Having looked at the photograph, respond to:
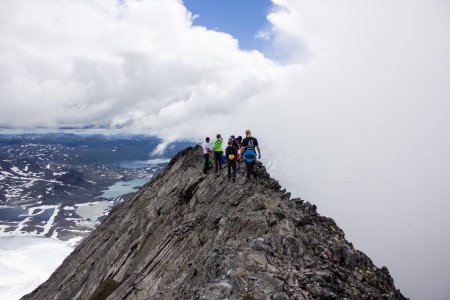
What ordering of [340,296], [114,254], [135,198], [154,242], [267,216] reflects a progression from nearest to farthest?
[340,296]
[267,216]
[154,242]
[114,254]
[135,198]

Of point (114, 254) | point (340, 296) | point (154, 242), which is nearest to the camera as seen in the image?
point (340, 296)

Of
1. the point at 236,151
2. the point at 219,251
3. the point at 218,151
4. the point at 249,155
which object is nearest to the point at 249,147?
the point at 249,155

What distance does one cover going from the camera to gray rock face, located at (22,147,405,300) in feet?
61.0

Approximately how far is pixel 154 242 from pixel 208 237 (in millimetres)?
11847

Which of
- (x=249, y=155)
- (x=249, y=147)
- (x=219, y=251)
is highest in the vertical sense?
(x=249, y=147)

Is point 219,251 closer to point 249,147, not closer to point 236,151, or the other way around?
point 249,147

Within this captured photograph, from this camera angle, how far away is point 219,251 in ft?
69.5

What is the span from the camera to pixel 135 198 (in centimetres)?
5691

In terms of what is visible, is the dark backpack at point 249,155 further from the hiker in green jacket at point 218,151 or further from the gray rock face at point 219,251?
the hiker in green jacket at point 218,151

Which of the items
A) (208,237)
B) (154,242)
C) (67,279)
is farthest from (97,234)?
(208,237)

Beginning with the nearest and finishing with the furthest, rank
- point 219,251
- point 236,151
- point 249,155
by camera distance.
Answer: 1. point 219,251
2. point 249,155
3. point 236,151

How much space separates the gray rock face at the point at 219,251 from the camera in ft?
61.0

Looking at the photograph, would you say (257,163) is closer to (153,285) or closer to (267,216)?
(267,216)

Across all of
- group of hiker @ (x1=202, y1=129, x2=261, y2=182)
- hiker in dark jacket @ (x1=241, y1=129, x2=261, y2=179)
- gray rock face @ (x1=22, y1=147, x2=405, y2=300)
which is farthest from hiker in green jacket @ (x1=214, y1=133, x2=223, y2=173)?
hiker in dark jacket @ (x1=241, y1=129, x2=261, y2=179)
